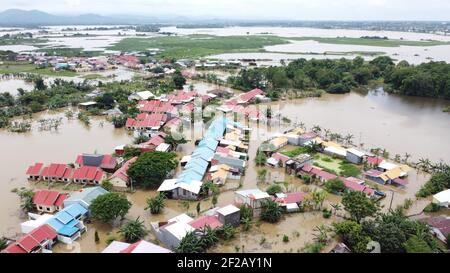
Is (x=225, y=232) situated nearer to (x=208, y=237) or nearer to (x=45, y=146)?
(x=208, y=237)

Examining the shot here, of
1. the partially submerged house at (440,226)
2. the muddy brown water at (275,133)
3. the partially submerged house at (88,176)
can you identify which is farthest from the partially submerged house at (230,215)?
the partially submerged house at (440,226)

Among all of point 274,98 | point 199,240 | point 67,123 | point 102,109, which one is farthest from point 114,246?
point 274,98

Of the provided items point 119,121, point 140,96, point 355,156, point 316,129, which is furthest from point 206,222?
point 140,96

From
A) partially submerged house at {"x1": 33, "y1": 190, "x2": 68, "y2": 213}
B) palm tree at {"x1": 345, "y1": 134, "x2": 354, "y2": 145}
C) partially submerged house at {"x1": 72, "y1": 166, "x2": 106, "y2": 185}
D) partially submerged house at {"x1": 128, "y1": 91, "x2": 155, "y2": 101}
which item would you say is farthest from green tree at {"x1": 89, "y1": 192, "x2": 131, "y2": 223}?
partially submerged house at {"x1": 128, "y1": 91, "x2": 155, "y2": 101}

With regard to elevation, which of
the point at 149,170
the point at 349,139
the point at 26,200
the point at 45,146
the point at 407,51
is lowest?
the point at 45,146

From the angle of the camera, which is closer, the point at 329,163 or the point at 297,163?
the point at 297,163

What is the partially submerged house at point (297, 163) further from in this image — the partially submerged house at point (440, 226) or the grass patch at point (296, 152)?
the partially submerged house at point (440, 226)
